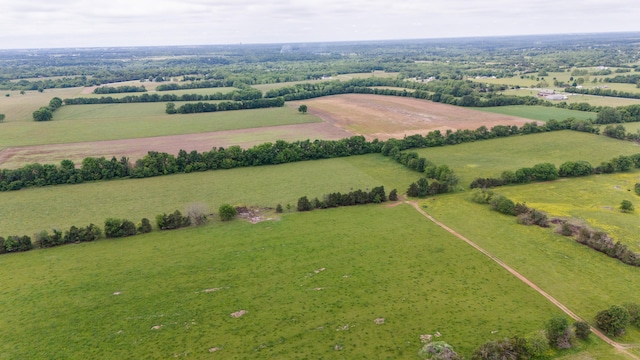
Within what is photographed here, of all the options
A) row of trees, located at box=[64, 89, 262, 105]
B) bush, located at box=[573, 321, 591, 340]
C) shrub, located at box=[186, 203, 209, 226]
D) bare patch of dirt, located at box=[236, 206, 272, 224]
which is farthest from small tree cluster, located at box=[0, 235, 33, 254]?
row of trees, located at box=[64, 89, 262, 105]

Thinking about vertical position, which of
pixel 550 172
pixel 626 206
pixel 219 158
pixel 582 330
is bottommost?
pixel 582 330

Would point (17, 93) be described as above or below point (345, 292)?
above

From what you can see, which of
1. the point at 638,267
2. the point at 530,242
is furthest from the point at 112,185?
the point at 638,267

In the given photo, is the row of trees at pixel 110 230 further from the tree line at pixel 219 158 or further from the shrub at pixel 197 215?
the tree line at pixel 219 158

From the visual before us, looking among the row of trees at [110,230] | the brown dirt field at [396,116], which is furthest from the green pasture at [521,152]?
the row of trees at [110,230]

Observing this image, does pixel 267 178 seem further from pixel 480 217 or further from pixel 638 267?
pixel 638 267

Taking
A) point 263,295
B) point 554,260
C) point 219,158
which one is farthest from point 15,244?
point 554,260

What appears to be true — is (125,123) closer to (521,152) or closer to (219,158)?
(219,158)
